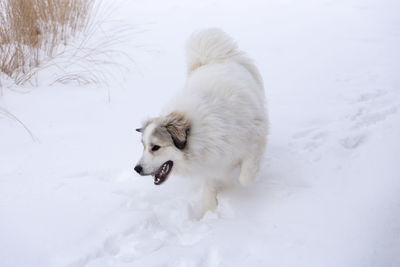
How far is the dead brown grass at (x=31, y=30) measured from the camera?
4055 millimetres

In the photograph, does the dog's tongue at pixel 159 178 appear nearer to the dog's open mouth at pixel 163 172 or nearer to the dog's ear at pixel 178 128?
the dog's open mouth at pixel 163 172

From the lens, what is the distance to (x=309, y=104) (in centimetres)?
393

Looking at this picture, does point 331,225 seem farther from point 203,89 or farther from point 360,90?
point 360,90

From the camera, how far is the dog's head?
2.32 meters

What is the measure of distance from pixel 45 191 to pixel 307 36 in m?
4.54

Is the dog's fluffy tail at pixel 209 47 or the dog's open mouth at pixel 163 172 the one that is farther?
the dog's fluffy tail at pixel 209 47

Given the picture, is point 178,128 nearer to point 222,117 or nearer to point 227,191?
point 222,117

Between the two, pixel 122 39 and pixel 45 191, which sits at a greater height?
pixel 122 39

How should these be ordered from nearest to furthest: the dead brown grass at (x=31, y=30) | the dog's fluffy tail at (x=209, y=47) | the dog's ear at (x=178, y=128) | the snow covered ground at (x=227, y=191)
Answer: the snow covered ground at (x=227, y=191), the dog's ear at (x=178, y=128), the dog's fluffy tail at (x=209, y=47), the dead brown grass at (x=31, y=30)

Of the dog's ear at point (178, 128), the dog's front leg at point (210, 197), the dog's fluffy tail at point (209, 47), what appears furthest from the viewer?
the dog's fluffy tail at point (209, 47)

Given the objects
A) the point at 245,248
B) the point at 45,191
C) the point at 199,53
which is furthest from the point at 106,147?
the point at 245,248

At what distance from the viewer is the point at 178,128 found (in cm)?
230

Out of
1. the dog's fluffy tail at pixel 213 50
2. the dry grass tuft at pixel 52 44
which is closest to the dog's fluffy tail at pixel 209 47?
the dog's fluffy tail at pixel 213 50

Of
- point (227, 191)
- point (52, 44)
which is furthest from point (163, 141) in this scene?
point (52, 44)
